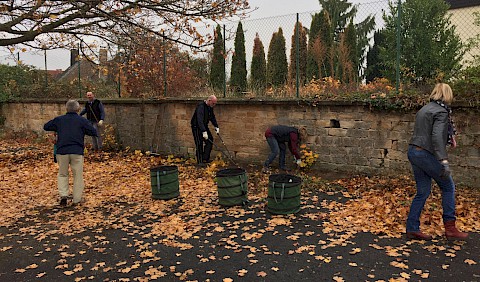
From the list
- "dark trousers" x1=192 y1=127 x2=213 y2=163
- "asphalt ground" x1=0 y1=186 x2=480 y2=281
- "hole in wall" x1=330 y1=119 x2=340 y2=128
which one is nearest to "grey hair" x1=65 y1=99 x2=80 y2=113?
"asphalt ground" x1=0 y1=186 x2=480 y2=281

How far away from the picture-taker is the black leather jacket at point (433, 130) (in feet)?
15.1

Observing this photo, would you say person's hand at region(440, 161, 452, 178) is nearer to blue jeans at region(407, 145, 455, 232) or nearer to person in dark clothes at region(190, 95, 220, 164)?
blue jeans at region(407, 145, 455, 232)

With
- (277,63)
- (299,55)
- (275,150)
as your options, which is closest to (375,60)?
(299,55)

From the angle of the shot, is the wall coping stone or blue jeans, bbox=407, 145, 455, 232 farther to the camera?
the wall coping stone

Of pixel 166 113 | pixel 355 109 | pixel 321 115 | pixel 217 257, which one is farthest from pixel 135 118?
pixel 217 257

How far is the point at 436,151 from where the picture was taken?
4629mm

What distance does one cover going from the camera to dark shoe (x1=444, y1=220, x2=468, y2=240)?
190 inches

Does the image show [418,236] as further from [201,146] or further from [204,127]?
[201,146]

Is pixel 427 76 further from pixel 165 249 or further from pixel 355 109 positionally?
pixel 165 249

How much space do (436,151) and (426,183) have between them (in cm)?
50

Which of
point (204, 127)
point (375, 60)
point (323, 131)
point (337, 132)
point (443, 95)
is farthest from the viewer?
point (204, 127)

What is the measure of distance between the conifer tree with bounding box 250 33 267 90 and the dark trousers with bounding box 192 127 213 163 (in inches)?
74.3

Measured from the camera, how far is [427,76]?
870 centimetres

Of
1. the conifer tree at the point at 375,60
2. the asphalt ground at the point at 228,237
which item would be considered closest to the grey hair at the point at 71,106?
the asphalt ground at the point at 228,237
